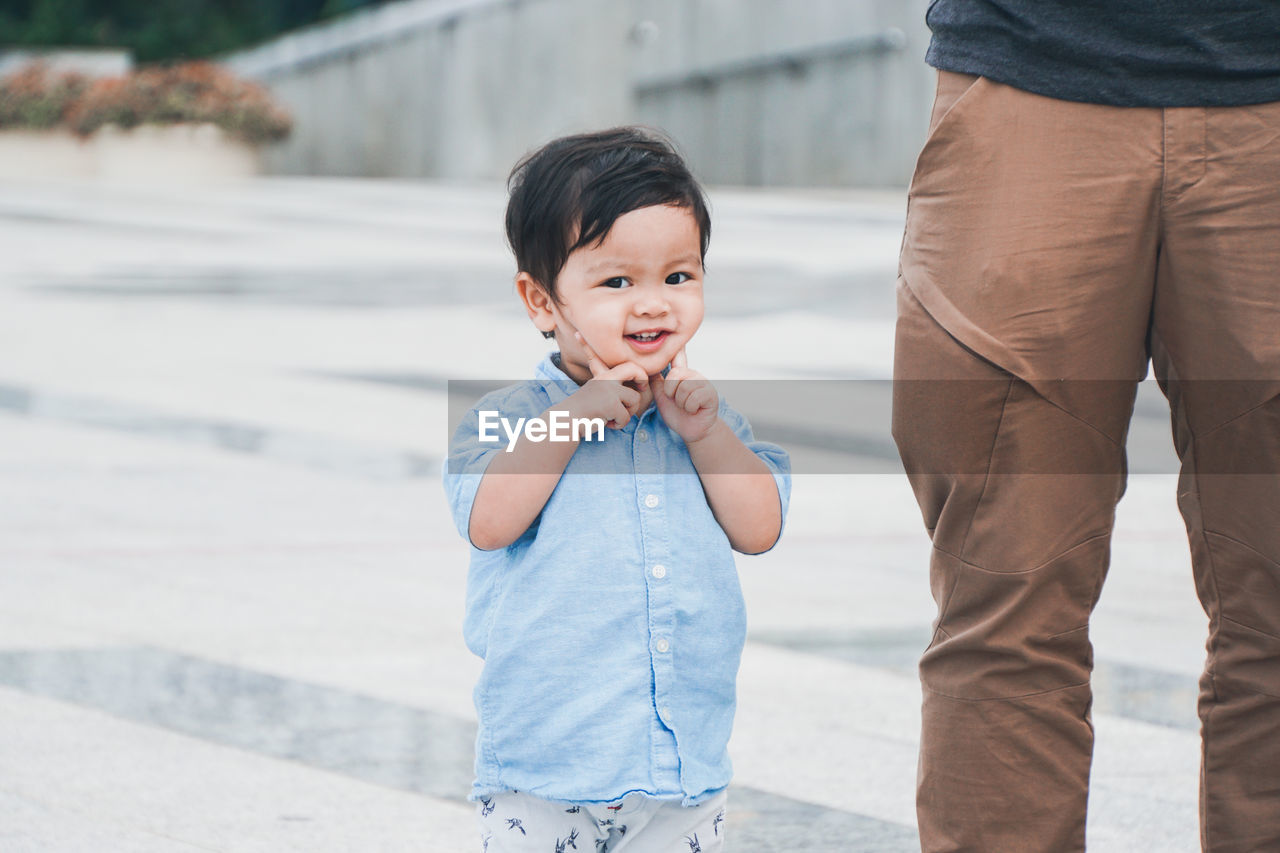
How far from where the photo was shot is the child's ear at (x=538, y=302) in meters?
1.94

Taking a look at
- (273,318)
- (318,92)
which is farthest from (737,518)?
(318,92)

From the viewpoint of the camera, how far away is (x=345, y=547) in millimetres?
4613

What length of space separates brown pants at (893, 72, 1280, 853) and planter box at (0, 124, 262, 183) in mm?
20200

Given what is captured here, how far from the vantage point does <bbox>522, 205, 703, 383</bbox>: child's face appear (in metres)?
1.85

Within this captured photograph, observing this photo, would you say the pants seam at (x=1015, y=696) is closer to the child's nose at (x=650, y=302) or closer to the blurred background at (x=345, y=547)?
the child's nose at (x=650, y=302)

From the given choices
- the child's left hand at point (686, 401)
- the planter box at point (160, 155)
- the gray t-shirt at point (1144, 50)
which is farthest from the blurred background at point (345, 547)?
the planter box at point (160, 155)

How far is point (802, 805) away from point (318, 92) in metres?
22.5

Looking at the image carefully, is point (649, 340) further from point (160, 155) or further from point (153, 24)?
point (153, 24)

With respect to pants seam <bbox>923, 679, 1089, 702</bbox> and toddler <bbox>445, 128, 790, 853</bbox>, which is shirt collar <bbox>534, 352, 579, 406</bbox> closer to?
toddler <bbox>445, 128, 790, 853</bbox>

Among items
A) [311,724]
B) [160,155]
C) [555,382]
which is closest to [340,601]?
[311,724]

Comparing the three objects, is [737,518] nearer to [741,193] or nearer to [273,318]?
[273,318]

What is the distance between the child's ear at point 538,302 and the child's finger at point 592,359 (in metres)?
0.04

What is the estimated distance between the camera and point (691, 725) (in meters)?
1.86

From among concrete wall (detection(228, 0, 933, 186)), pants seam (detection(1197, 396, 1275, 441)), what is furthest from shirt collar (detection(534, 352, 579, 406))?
concrete wall (detection(228, 0, 933, 186))
